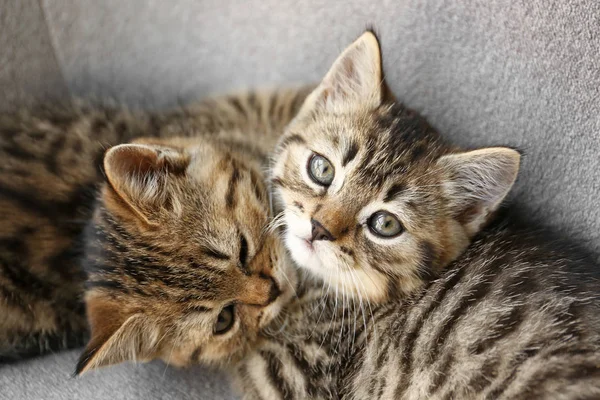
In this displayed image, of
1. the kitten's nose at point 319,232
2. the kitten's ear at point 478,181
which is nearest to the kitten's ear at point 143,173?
the kitten's nose at point 319,232

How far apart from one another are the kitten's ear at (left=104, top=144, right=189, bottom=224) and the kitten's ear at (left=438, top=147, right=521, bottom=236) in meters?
0.60

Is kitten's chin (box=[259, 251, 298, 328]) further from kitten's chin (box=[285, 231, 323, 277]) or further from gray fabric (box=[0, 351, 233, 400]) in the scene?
gray fabric (box=[0, 351, 233, 400])

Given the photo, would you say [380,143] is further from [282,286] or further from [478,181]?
[282,286]

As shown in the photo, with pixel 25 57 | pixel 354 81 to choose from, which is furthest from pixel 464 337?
pixel 25 57

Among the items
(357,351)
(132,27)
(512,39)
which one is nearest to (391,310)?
(357,351)

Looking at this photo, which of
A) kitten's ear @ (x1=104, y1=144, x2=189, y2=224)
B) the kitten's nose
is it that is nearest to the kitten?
kitten's ear @ (x1=104, y1=144, x2=189, y2=224)

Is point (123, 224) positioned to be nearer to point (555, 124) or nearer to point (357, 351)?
point (357, 351)

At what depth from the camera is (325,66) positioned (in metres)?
1.67

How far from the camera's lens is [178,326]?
1.10 metres

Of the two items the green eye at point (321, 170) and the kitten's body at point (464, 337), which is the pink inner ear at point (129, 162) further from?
the kitten's body at point (464, 337)

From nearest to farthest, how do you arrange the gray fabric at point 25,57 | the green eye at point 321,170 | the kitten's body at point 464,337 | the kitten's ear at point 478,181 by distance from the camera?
1. the kitten's body at point 464,337
2. the kitten's ear at point 478,181
3. the green eye at point 321,170
4. the gray fabric at point 25,57

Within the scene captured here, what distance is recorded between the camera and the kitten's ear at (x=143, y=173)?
40.7 inches

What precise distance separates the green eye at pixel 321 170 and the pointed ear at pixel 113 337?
0.48 meters

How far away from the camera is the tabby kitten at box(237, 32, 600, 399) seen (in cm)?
104
